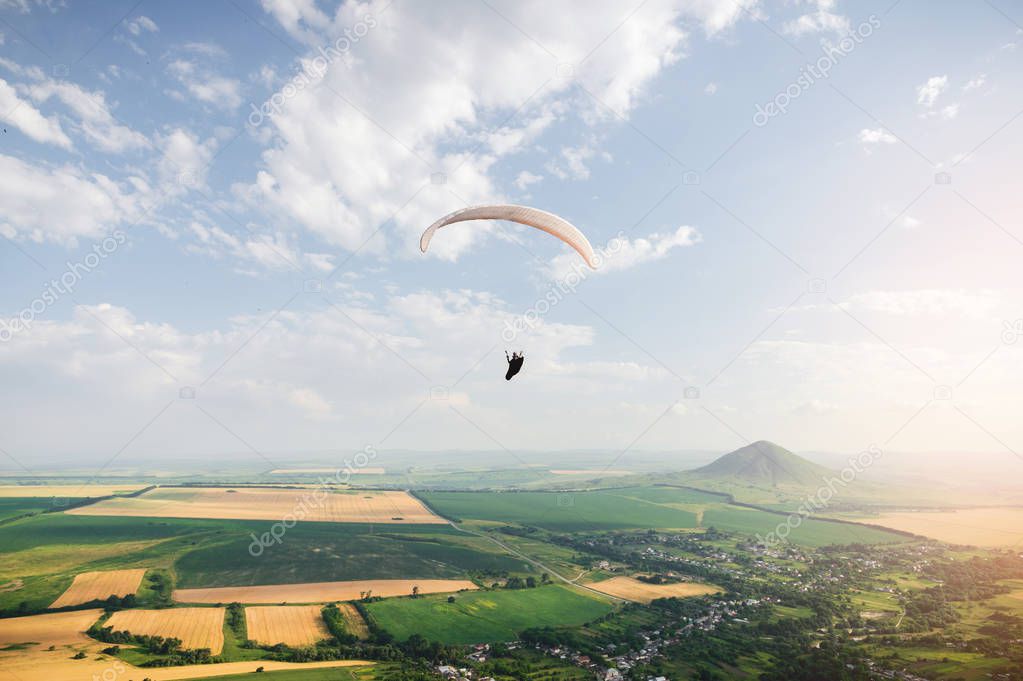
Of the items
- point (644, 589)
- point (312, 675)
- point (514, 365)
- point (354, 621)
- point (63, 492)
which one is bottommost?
point (644, 589)

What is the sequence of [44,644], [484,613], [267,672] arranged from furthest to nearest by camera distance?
[484,613] → [44,644] → [267,672]

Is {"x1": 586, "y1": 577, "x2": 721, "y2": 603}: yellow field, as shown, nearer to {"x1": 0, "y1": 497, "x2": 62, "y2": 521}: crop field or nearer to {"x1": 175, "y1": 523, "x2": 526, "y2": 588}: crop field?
{"x1": 175, "y1": 523, "x2": 526, "y2": 588}: crop field

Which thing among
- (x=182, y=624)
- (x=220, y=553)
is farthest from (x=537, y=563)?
(x=220, y=553)

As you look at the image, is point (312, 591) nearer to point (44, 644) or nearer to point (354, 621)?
point (354, 621)

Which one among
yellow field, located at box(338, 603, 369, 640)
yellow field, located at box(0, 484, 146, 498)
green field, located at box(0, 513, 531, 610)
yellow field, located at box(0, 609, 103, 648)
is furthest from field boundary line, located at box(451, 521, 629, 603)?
yellow field, located at box(0, 484, 146, 498)

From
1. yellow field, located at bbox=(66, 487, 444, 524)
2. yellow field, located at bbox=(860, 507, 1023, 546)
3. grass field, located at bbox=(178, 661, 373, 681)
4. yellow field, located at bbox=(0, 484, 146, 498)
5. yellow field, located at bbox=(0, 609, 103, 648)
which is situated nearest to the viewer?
grass field, located at bbox=(178, 661, 373, 681)

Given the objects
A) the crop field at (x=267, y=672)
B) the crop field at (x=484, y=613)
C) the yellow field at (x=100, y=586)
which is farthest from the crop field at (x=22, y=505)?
the crop field at (x=484, y=613)
